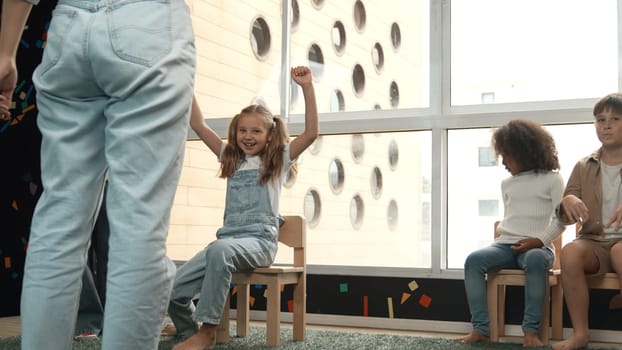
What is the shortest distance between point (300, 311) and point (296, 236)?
0.29m

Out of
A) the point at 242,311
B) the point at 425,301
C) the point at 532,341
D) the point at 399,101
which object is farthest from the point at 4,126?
the point at 532,341

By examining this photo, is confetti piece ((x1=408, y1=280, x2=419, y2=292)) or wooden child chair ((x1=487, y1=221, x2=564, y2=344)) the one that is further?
confetti piece ((x1=408, y1=280, x2=419, y2=292))

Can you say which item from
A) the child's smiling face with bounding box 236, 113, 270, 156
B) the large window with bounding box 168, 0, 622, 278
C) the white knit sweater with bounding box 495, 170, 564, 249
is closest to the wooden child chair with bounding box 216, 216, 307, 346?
the child's smiling face with bounding box 236, 113, 270, 156

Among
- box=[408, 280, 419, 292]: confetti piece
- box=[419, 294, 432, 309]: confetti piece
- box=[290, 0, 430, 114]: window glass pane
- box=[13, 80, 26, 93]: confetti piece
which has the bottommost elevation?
box=[419, 294, 432, 309]: confetti piece

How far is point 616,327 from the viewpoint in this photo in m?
2.94

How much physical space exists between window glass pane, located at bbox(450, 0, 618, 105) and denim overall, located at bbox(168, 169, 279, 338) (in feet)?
3.65

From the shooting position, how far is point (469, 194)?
3328 mm

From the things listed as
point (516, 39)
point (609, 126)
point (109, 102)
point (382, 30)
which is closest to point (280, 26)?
point (382, 30)

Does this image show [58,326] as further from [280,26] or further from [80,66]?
[280,26]

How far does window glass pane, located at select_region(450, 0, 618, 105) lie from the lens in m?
3.17

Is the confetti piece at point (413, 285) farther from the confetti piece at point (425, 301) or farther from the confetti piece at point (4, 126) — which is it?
the confetti piece at point (4, 126)

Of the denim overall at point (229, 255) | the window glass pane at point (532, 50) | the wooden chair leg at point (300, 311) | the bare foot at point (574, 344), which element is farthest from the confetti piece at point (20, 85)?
the bare foot at point (574, 344)

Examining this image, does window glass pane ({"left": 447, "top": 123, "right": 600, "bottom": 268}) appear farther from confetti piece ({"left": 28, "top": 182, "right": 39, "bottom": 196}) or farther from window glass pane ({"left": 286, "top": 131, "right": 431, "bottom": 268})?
confetti piece ({"left": 28, "top": 182, "right": 39, "bottom": 196})

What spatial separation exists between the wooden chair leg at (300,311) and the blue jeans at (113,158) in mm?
1619
